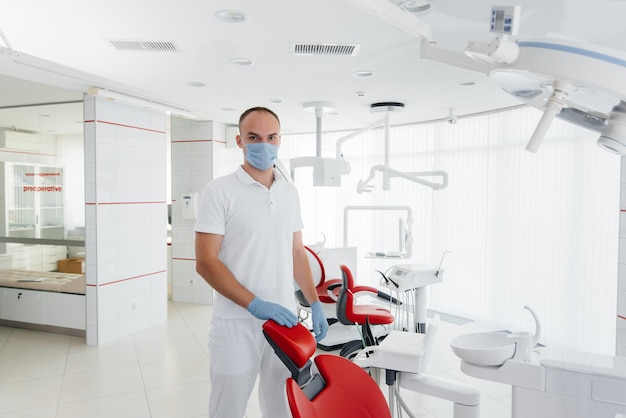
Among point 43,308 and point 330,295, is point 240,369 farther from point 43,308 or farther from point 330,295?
point 43,308

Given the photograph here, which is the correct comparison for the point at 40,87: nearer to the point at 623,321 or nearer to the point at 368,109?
the point at 368,109

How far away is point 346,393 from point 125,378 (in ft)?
9.49

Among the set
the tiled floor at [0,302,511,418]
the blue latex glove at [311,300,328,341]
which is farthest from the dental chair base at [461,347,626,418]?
the tiled floor at [0,302,511,418]

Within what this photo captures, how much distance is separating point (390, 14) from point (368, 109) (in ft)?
10.4

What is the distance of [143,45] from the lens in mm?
2854

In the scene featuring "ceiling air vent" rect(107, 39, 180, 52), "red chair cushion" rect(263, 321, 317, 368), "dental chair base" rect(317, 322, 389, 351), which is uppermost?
"ceiling air vent" rect(107, 39, 180, 52)

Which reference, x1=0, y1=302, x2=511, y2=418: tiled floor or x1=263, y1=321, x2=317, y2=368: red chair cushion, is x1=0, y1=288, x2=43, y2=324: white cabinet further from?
x1=263, y1=321, x2=317, y2=368: red chair cushion

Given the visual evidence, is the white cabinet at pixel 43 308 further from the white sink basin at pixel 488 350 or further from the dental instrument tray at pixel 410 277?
the white sink basin at pixel 488 350

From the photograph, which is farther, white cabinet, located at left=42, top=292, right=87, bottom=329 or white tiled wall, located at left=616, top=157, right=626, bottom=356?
white cabinet, located at left=42, top=292, right=87, bottom=329

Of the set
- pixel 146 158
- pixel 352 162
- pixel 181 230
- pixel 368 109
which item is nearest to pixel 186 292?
pixel 181 230

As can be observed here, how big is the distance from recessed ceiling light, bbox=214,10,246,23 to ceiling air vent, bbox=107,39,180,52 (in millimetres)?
560

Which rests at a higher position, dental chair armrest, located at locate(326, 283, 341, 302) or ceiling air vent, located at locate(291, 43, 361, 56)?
ceiling air vent, located at locate(291, 43, 361, 56)

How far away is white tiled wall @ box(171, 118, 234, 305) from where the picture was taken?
616cm

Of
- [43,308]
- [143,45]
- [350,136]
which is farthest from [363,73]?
[43,308]
